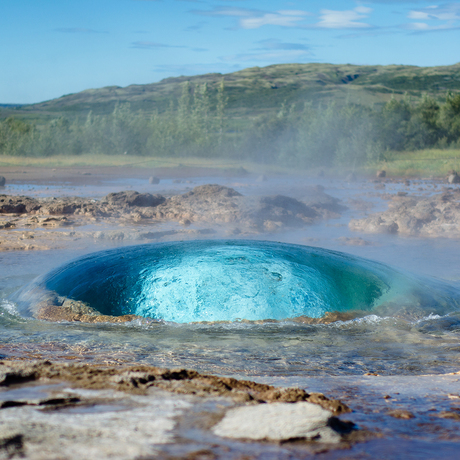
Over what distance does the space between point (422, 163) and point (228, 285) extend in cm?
2662

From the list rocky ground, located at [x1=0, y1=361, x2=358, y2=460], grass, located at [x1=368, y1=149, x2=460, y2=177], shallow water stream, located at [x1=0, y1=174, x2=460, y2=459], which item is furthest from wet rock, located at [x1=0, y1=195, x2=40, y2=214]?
grass, located at [x1=368, y1=149, x2=460, y2=177]

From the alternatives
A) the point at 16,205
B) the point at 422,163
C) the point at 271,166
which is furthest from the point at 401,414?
the point at 271,166

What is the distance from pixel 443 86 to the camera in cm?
9081

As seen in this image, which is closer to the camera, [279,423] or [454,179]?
[279,423]

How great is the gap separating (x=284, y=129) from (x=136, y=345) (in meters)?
35.4

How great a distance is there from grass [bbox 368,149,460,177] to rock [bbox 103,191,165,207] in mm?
17390

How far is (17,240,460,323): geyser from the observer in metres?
4.34

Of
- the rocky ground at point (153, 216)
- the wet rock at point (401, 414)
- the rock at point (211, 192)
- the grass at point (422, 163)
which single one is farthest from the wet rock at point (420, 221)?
the grass at point (422, 163)

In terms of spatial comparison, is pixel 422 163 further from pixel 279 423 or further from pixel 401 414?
pixel 279 423

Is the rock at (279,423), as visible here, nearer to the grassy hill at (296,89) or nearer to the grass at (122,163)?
the grass at (122,163)

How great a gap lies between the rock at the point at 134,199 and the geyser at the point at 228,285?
24.0ft

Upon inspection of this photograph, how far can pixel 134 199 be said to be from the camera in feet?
40.8

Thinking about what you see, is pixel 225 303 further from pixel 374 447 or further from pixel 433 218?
pixel 433 218

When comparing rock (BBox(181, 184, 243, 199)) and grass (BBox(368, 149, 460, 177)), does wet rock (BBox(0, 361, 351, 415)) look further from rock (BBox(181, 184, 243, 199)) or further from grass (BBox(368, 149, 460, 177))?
grass (BBox(368, 149, 460, 177))
